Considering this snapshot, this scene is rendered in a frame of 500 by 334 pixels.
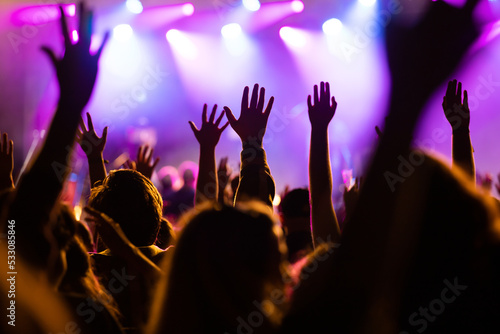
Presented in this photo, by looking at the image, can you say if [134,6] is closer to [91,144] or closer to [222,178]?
[222,178]

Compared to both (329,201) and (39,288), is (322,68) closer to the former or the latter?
(329,201)

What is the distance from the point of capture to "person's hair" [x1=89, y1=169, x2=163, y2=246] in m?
1.72

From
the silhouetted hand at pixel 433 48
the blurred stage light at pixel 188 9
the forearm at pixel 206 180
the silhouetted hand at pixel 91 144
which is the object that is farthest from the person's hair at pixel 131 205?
the blurred stage light at pixel 188 9

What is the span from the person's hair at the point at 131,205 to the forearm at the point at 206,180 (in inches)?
19.1

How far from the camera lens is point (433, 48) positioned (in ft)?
3.26

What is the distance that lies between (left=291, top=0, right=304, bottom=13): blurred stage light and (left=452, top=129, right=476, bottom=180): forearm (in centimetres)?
673

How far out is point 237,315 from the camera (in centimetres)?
104

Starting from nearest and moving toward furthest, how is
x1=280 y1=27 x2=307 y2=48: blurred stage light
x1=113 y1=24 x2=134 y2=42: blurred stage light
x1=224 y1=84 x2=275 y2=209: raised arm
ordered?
1. x1=224 y1=84 x2=275 y2=209: raised arm
2. x1=280 y1=27 x2=307 y2=48: blurred stage light
3. x1=113 y1=24 x2=134 y2=42: blurred stage light

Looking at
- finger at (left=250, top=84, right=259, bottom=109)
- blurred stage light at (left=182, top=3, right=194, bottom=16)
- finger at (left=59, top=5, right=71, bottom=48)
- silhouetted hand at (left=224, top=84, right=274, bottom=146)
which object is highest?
blurred stage light at (left=182, top=3, right=194, bottom=16)

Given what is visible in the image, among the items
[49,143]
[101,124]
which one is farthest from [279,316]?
[101,124]

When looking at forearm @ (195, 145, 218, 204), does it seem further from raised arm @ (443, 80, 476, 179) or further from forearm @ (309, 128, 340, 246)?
raised arm @ (443, 80, 476, 179)

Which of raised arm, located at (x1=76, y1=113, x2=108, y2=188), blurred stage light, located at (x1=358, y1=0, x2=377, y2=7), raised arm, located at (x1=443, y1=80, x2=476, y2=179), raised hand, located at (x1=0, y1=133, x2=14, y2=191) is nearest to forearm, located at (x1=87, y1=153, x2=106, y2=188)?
raised arm, located at (x1=76, y1=113, x2=108, y2=188)

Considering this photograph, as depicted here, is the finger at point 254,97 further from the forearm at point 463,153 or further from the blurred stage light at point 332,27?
the blurred stage light at point 332,27

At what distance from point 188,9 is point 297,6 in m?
2.11
